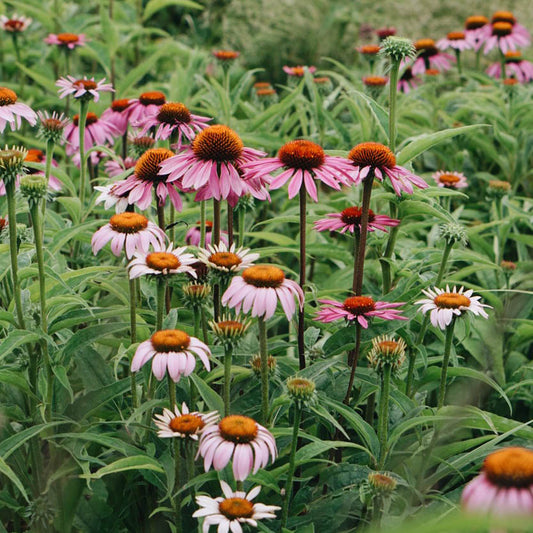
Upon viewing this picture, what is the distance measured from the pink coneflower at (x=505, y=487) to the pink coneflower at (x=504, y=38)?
2777 millimetres

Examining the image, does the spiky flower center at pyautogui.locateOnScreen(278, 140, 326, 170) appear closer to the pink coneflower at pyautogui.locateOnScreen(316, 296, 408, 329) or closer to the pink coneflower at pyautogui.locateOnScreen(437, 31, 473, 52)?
the pink coneflower at pyautogui.locateOnScreen(316, 296, 408, 329)

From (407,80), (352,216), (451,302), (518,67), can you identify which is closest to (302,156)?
(352,216)

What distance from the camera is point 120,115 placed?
2326 millimetres

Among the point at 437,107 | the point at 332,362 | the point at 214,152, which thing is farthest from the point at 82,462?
the point at 437,107

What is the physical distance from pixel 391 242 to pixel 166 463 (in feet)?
2.24

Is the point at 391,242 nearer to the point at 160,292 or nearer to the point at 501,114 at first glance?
the point at 160,292

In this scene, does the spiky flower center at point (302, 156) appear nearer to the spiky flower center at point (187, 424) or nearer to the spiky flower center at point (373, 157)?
the spiky flower center at point (373, 157)

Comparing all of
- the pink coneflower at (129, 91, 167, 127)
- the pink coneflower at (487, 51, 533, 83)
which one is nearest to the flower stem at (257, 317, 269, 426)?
the pink coneflower at (129, 91, 167, 127)

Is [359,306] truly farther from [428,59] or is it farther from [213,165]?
[428,59]

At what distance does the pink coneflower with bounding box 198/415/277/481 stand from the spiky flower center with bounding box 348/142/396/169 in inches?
21.6

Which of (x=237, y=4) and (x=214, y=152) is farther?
(x=237, y=4)

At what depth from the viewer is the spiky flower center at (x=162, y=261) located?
4.18 feet

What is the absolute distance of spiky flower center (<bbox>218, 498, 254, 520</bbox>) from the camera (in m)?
1.12

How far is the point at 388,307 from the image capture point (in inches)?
59.6
